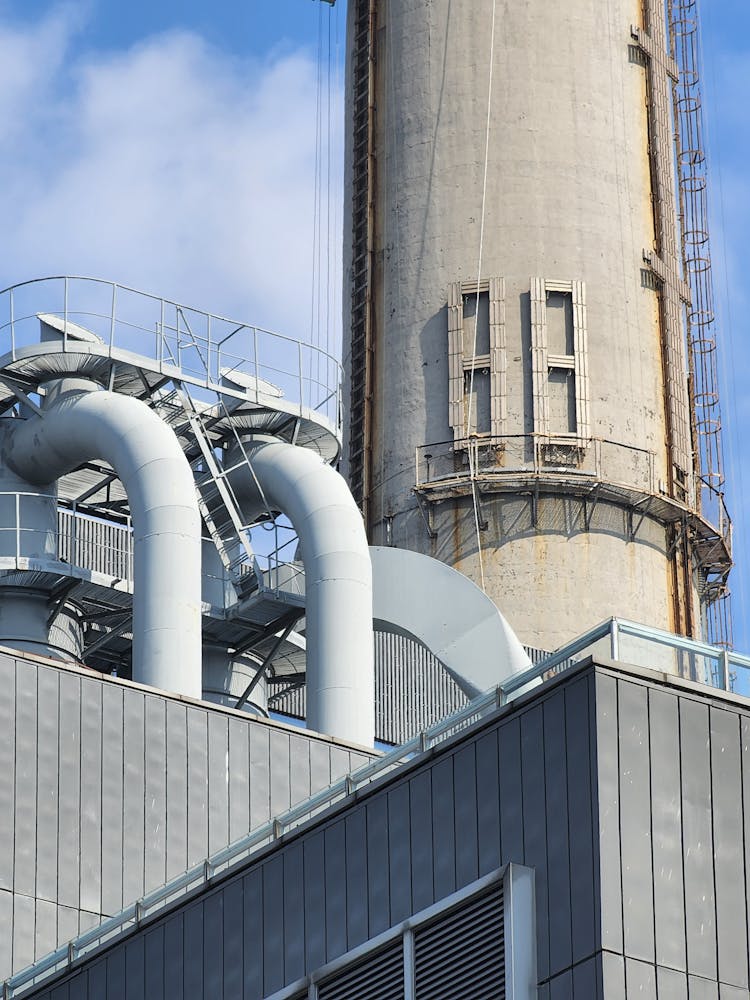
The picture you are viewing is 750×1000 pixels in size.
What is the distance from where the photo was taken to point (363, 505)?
5691 cm

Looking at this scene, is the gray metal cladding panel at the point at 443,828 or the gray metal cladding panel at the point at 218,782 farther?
the gray metal cladding panel at the point at 218,782

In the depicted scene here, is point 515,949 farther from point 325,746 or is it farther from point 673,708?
point 325,746

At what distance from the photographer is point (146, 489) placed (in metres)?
34.6

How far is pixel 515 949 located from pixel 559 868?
673mm

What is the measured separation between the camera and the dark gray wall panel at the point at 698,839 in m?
16.9

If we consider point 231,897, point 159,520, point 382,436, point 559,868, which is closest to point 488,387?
point 382,436

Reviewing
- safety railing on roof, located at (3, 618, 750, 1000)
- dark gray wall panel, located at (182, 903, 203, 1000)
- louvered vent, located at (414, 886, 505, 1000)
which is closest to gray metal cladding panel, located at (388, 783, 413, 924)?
safety railing on roof, located at (3, 618, 750, 1000)

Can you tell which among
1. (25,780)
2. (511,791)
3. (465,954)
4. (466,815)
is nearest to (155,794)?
(25,780)

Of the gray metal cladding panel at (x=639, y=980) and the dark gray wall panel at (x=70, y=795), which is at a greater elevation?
the dark gray wall panel at (x=70, y=795)

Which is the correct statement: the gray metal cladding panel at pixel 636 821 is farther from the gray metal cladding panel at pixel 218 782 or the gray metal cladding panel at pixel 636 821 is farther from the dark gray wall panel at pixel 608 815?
the gray metal cladding panel at pixel 218 782

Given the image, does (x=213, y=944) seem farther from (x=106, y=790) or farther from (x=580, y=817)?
(x=106, y=790)

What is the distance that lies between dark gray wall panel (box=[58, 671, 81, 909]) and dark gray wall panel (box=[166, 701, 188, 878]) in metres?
0.48

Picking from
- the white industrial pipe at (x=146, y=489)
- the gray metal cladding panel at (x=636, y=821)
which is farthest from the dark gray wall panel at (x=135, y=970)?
the white industrial pipe at (x=146, y=489)

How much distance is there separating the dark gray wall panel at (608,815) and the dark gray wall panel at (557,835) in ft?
0.75
